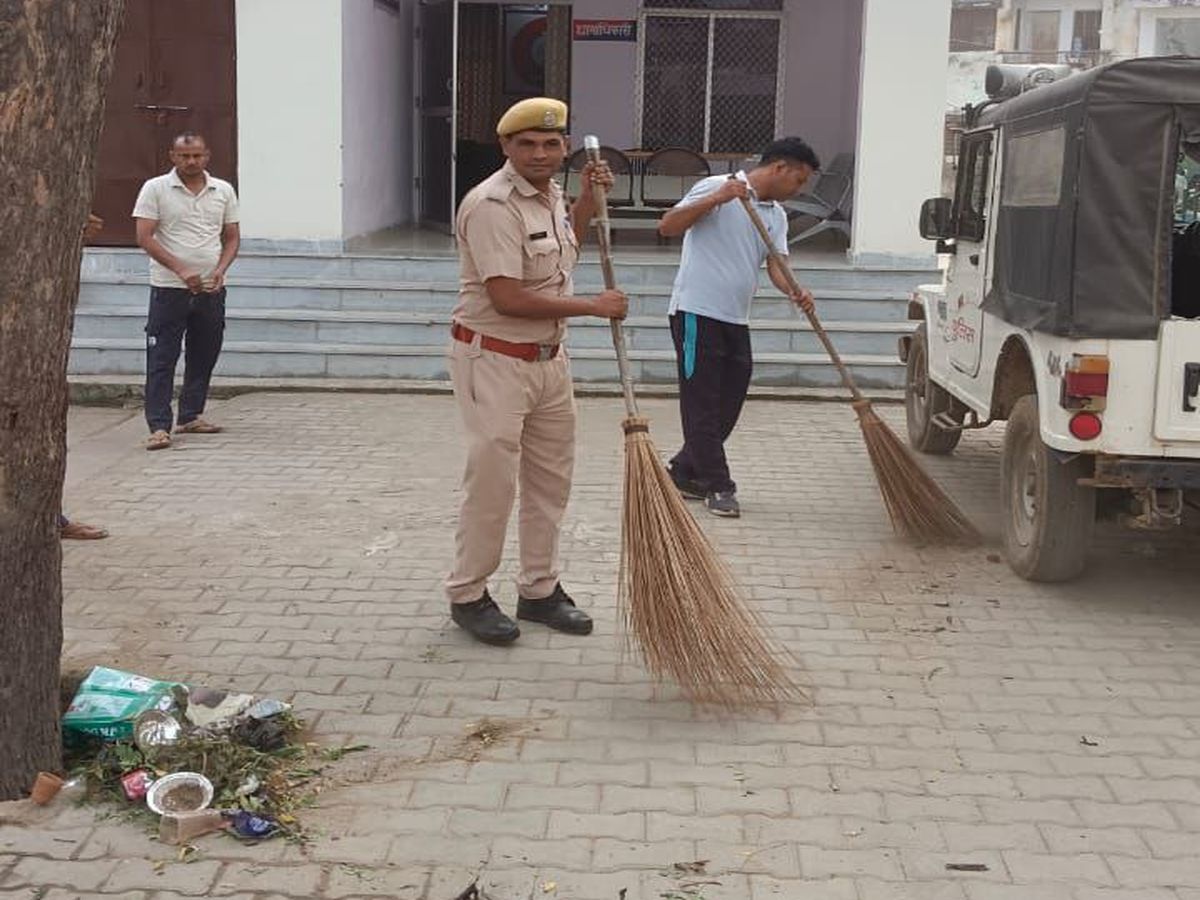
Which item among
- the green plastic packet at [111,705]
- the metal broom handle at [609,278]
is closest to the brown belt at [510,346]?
the metal broom handle at [609,278]

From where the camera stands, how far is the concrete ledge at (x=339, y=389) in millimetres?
9688

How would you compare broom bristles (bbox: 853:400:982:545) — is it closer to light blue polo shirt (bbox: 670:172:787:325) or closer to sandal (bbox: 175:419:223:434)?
light blue polo shirt (bbox: 670:172:787:325)

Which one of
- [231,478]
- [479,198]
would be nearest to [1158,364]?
[479,198]

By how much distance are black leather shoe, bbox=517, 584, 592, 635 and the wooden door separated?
291 inches

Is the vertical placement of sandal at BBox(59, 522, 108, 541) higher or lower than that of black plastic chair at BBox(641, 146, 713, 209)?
lower

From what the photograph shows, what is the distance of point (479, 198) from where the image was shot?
4375mm

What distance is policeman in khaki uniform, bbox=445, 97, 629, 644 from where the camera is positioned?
438 centimetres

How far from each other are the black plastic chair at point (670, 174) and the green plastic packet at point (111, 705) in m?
9.25

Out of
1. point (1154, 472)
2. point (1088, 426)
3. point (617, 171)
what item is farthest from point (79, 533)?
point (617, 171)

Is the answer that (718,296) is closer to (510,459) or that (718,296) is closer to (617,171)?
(510,459)

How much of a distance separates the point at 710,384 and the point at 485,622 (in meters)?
2.24

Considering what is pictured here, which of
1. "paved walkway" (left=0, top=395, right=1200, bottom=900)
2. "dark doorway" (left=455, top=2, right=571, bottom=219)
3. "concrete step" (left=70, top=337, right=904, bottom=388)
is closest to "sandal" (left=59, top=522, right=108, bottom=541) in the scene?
"paved walkway" (left=0, top=395, right=1200, bottom=900)

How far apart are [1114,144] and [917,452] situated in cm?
347

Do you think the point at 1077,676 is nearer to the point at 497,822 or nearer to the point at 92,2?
the point at 497,822
